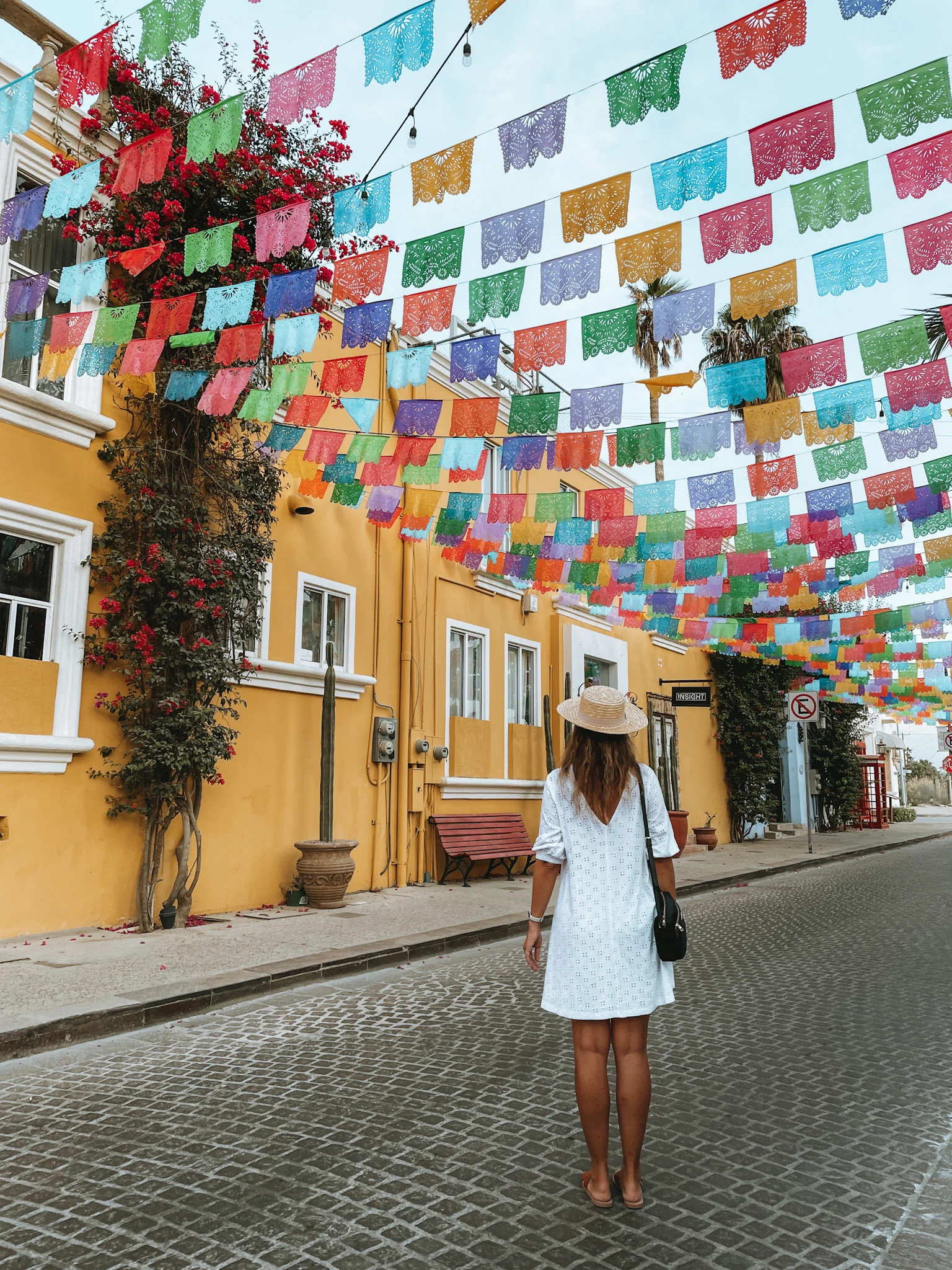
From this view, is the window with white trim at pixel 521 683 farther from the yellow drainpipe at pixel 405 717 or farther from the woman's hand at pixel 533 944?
the woman's hand at pixel 533 944

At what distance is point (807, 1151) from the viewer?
3.68 meters

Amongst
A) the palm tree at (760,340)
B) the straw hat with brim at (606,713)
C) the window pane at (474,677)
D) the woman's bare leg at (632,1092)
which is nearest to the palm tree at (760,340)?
the palm tree at (760,340)

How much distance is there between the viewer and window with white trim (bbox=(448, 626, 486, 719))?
1392 cm

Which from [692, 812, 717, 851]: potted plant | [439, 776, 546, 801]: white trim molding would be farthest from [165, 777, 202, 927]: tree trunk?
[692, 812, 717, 851]: potted plant

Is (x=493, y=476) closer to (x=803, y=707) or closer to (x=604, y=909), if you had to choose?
(x=803, y=707)

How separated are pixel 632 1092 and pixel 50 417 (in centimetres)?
740

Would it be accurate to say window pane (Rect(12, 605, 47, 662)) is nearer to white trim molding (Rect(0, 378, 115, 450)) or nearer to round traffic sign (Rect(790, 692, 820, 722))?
white trim molding (Rect(0, 378, 115, 450))

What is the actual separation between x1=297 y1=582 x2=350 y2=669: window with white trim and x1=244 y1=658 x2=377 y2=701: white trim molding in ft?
0.60

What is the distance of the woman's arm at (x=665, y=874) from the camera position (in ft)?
11.3

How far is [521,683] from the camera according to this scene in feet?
52.0

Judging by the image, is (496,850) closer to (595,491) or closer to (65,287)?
(595,491)

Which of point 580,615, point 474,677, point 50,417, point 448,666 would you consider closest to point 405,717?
point 448,666

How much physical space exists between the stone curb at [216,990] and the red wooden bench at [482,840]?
10.3 feet

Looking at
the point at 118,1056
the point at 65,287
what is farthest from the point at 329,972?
the point at 65,287
